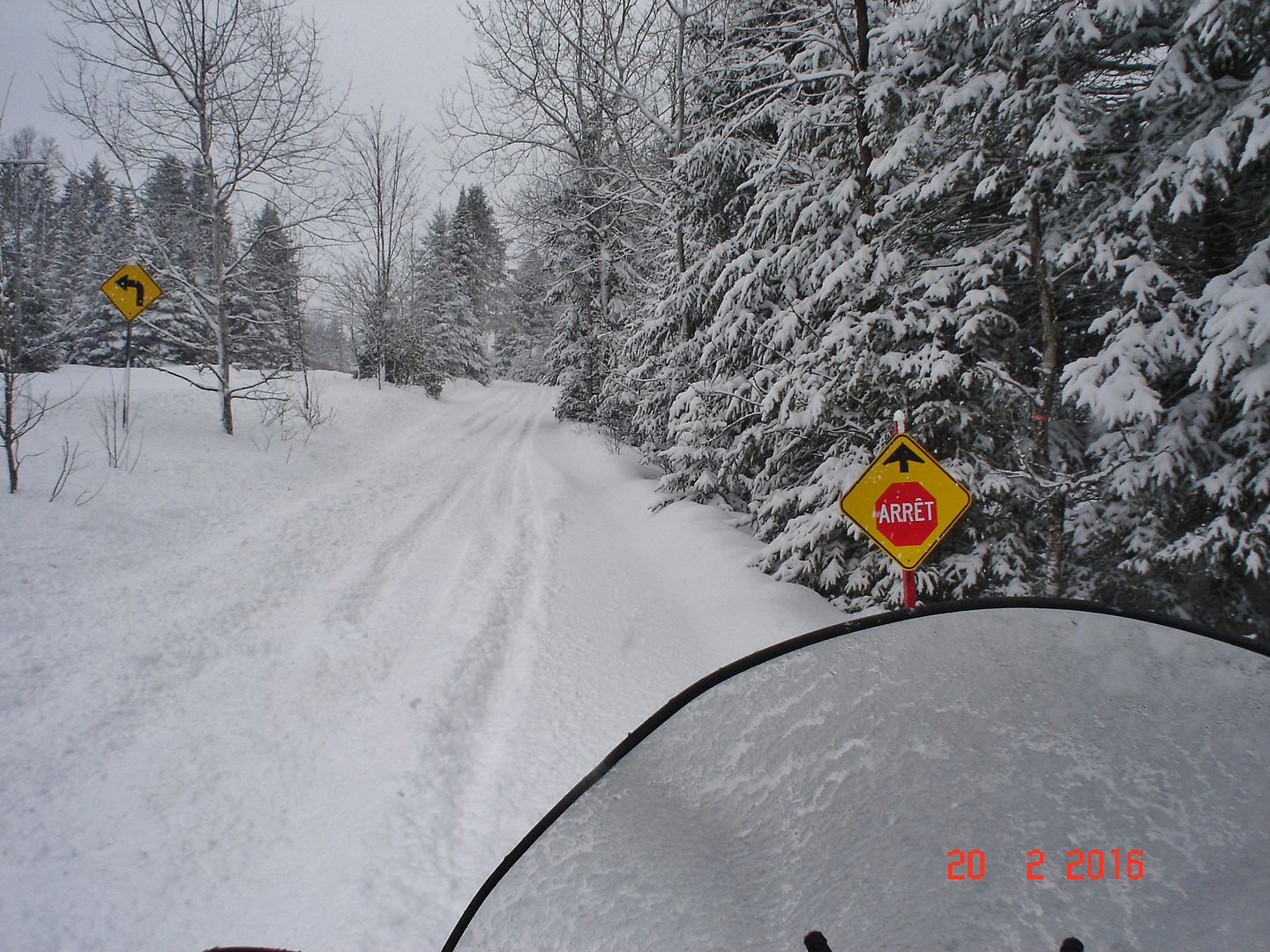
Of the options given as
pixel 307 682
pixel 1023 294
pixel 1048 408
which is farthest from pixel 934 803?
pixel 1023 294

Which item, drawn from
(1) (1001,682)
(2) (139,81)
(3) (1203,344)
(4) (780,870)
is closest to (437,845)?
(4) (780,870)

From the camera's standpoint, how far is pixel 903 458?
13.0 ft

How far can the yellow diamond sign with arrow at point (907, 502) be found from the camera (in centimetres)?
386

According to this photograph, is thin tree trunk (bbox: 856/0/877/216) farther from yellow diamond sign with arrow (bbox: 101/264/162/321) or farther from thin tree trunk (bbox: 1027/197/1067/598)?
yellow diamond sign with arrow (bbox: 101/264/162/321)

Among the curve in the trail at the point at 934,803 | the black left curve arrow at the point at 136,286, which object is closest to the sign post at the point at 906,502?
the curve in the trail at the point at 934,803

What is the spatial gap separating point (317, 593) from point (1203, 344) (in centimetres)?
773

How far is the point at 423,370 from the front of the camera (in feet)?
89.5

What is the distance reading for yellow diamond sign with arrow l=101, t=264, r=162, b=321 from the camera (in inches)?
383

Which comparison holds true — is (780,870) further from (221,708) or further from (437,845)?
(221,708)

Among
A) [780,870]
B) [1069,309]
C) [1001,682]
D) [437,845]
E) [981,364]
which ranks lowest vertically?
[437,845]

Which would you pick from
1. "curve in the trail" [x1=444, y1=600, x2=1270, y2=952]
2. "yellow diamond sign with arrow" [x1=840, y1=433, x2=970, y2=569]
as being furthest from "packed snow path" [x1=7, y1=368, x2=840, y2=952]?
"curve in the trail" [x1=444, y1=600, x2=1270, y2=952]

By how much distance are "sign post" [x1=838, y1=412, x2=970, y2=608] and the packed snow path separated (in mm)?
1523

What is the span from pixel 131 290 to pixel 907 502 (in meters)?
12.5
